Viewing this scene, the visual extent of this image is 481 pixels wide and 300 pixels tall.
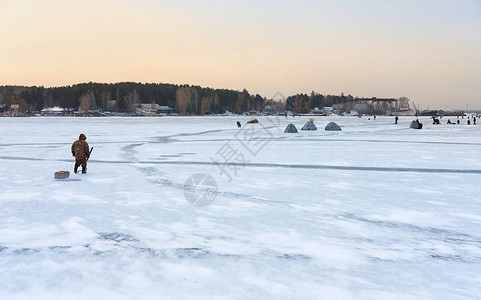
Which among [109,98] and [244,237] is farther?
[109,98]

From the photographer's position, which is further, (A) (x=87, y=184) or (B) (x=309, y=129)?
(B) (x=309, y=129)

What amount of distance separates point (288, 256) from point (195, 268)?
48.5 inches

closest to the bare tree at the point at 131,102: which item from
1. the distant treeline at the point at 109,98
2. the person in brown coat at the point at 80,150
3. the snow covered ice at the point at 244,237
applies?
the distant treeline at the point at 109,98

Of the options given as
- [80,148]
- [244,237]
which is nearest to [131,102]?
[80,148]

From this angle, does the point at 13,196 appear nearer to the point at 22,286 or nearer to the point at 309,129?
the point at 22,286

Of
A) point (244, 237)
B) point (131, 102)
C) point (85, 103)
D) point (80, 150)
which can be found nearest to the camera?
point (244, 237)

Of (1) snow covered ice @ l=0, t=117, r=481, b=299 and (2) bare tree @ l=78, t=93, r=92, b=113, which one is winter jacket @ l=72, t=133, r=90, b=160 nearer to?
(1) snow covered ice @ l=0, t=117, r=481, b=299

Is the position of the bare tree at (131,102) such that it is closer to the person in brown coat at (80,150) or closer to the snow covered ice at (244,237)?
the person in brown coat at (80,150)

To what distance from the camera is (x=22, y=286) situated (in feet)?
14.6

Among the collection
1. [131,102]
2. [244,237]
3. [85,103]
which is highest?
[131,102]

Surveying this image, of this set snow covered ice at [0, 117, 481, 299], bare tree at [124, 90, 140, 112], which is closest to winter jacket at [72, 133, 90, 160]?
snow covered ice at [0, 117, 481, 299]

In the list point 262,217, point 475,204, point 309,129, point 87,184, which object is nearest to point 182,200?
point 262,217

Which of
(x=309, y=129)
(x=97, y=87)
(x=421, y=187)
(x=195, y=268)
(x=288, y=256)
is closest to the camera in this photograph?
(x=195, y=268)

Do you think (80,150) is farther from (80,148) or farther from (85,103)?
(85,103)
